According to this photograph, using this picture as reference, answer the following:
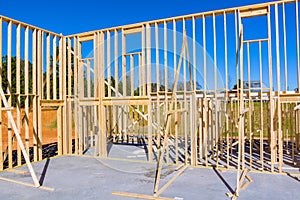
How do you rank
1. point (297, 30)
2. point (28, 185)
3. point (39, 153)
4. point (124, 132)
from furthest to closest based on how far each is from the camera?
1. point (124, 132)
2. point (39, 153)
3. point (297, 30)
4. point (28, 185)

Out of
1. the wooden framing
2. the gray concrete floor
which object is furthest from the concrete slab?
the wooden framing

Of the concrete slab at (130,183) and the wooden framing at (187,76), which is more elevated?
the wooden framing at (187,76)

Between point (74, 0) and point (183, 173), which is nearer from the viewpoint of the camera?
point (183, 173)

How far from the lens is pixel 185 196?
173 inches

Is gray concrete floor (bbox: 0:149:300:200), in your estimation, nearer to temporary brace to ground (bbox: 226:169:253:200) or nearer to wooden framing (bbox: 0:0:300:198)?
temporary brace to ground (bbox: 226:169:253:200)

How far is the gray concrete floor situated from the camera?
452 centimetres

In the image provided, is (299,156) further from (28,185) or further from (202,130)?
(28,185)

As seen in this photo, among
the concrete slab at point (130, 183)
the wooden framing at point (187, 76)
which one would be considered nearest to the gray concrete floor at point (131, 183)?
the concrete slab at point (130, 183)

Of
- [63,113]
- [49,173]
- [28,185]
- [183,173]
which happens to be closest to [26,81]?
[63,113]

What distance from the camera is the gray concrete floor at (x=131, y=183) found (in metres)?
4.52

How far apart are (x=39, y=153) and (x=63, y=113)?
4.84 feet

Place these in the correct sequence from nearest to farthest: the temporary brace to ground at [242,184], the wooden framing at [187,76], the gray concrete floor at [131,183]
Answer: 1. the temporary brace to ground at [242,184]
2. the gray concrete floor at [131,183]
3. the wooden framing at [187,76]

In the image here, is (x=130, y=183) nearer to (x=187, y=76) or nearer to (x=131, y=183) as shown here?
(x=131, y=183)

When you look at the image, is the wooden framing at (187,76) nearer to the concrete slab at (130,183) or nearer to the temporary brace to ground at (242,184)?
the temporary brace to ground at (242,184)
